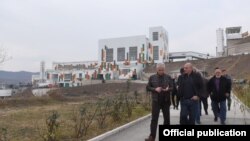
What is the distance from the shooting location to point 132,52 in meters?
87.5

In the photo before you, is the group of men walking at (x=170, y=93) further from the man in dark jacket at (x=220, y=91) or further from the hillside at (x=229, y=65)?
the hillside at (x=229, y=65)

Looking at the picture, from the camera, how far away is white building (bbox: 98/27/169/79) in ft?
282

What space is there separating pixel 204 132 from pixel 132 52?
270 ft

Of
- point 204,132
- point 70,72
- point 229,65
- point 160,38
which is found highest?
point 160,38

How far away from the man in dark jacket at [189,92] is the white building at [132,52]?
251 feet

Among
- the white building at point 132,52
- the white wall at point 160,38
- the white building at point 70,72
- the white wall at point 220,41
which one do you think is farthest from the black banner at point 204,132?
the white wall at point 220,41

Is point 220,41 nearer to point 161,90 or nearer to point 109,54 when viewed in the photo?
point 109,54

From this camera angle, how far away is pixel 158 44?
282 feet

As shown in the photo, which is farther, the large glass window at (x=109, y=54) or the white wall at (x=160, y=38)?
the large glass window at (x=109, y=54)

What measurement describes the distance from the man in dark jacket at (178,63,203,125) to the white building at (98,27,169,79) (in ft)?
251

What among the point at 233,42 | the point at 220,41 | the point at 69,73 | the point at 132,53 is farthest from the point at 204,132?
the point at 69,73

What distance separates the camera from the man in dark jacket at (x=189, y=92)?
8328 millimetres

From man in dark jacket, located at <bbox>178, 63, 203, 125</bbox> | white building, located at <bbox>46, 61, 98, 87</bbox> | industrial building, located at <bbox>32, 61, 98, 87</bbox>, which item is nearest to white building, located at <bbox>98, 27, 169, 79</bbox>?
industrial building, located at <bbox>32, 61, 98, 87</bbox>

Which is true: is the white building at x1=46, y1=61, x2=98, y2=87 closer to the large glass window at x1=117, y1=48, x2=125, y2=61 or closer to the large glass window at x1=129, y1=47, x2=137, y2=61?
the large glass window at x1=117, y1=48, x2=125, y2=61
